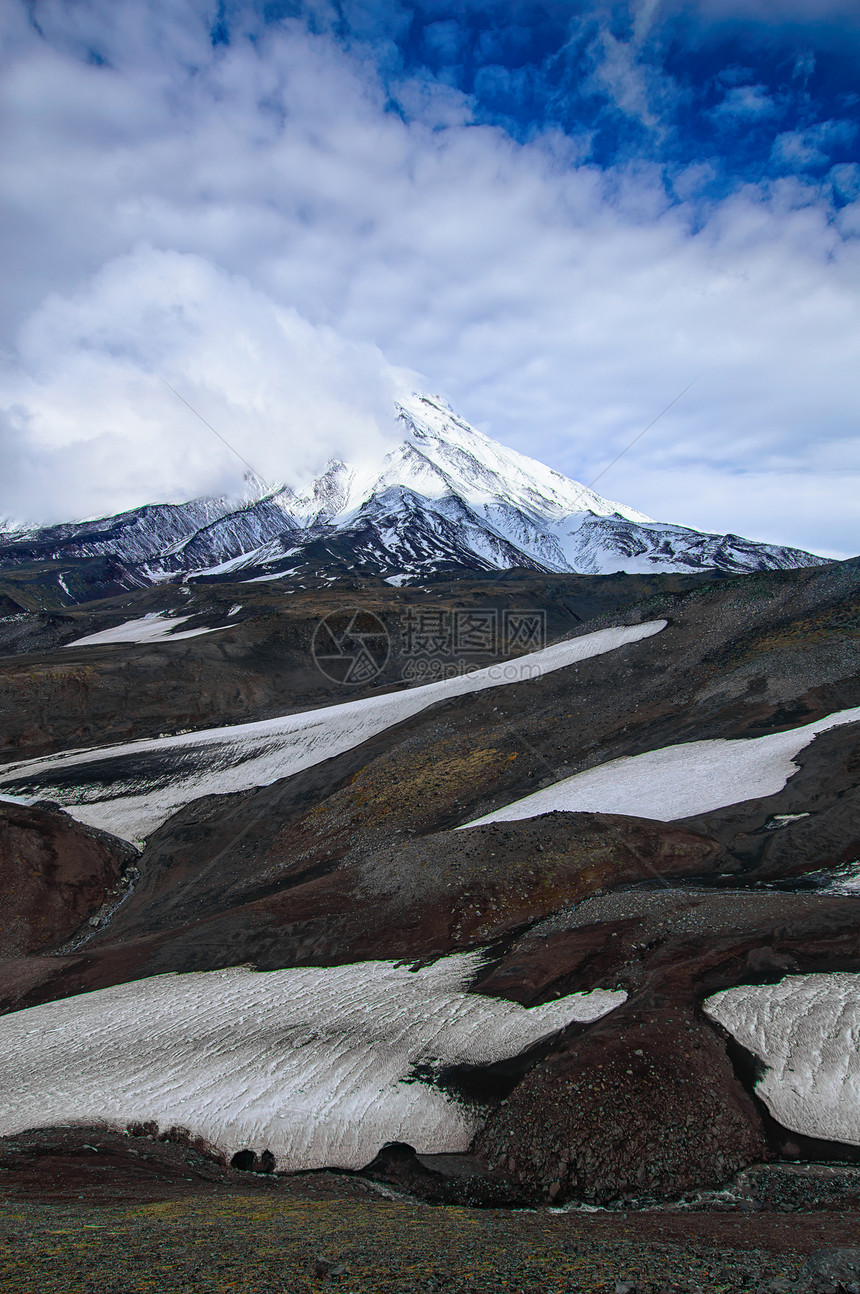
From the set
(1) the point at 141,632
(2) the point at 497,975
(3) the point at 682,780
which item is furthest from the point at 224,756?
(1) the point at 141,632

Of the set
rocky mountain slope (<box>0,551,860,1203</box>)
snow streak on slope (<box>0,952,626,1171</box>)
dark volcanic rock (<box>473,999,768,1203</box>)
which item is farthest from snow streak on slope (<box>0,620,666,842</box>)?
dark volcanic rock (<box>473,999,768,1203</box>)

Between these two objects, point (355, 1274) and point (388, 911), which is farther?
point (388, 911)

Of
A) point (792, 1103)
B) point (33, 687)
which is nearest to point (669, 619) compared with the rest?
point (792, 1103)

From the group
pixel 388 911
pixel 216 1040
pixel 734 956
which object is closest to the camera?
pixel 734 956

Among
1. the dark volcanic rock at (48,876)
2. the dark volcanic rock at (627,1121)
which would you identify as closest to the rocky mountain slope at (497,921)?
the dark volcanic rock at (627,1121)

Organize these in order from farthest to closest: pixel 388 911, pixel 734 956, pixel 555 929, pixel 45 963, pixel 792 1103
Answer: pixel 45 963, pixel 388 911, pixel 555 929, pixel 734 956, pixel 792 1103

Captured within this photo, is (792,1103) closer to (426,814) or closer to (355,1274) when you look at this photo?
(355,1274)
